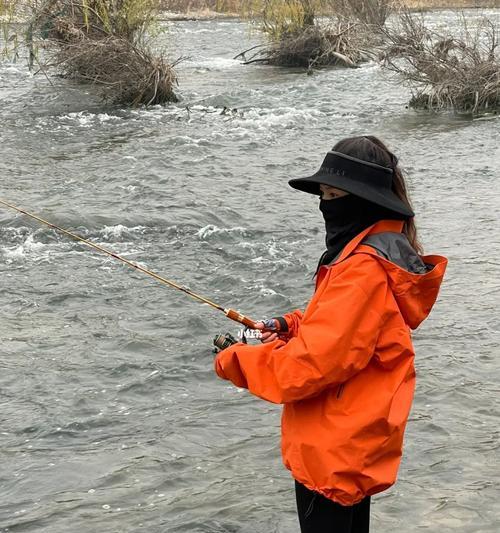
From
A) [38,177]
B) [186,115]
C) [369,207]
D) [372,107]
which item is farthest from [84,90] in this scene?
[369,207]

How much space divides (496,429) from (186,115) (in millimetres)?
12859

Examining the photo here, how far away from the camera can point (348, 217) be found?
3.17 metres

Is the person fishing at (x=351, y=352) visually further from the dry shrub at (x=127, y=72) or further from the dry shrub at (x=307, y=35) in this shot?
the dry shrub at (x=307, y=35)

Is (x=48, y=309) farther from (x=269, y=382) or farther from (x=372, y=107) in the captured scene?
(x=372, y=107)

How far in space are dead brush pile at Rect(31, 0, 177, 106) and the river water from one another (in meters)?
1.39

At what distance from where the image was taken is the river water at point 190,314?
4.92m

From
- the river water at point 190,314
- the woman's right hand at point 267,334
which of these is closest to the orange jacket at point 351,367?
the woman's right hand at point 267,334

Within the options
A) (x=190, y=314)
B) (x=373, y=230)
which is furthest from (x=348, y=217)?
(x=190, y=314)

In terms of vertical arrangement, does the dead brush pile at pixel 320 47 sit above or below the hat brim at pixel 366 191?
below

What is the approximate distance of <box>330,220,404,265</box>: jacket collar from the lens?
3045 mm

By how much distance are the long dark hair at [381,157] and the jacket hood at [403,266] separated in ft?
0.24

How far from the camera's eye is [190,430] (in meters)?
5.77

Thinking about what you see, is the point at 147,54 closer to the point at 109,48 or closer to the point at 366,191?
the point at 109,48

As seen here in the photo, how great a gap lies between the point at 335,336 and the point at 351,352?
0.24ft
